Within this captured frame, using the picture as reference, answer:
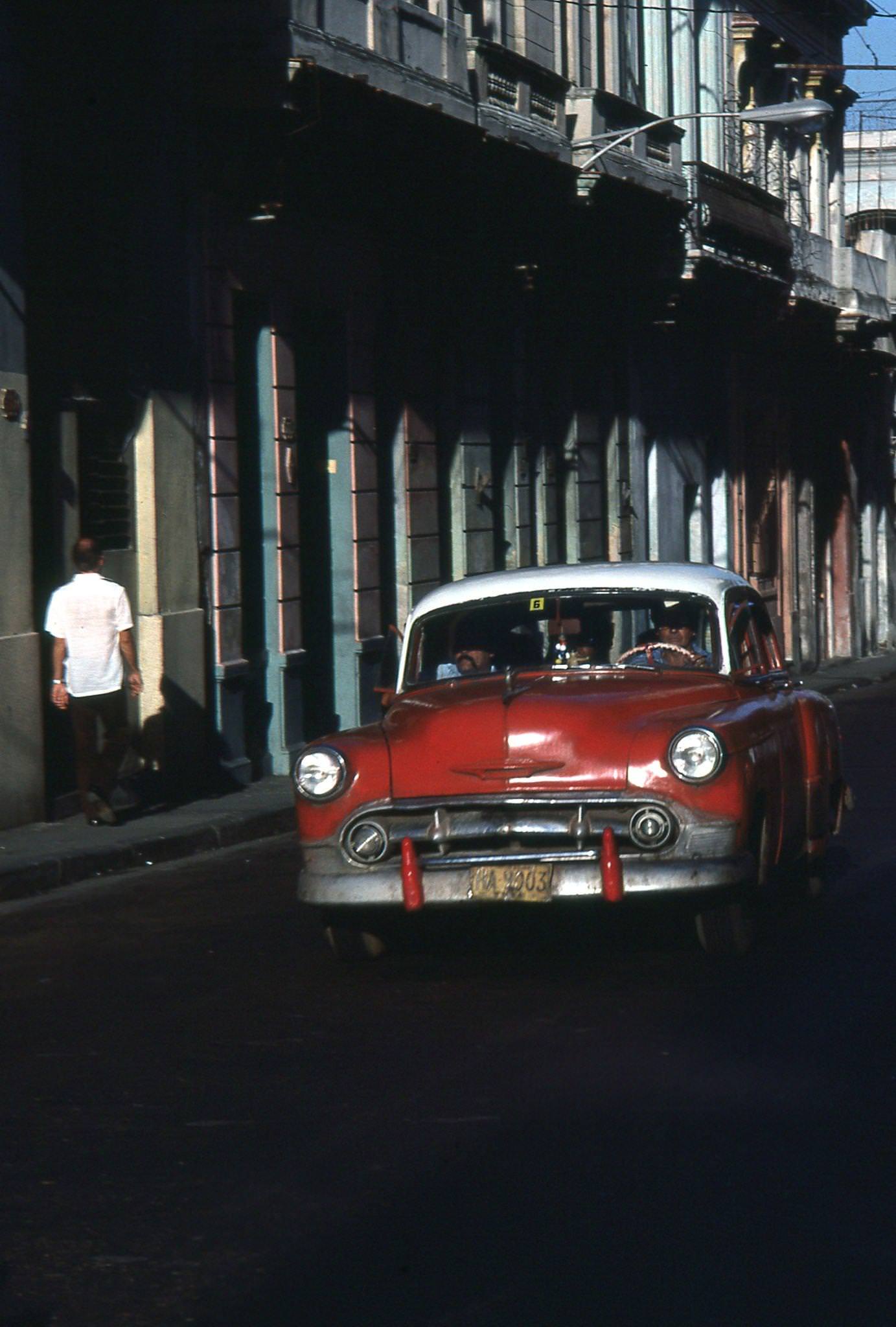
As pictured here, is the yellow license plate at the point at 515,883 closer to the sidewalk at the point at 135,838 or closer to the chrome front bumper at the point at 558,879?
the chrome front bumper at the point at 558,879

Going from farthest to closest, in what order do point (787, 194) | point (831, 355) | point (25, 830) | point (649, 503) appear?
1. point (831, 355)
2. point (787, 194)
3. point (649, 503)
4. point (25, 830)

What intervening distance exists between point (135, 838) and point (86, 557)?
6.03ft

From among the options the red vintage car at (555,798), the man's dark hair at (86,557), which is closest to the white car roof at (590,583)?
the red vintage car at (555,798)

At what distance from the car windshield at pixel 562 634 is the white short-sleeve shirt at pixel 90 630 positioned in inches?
179

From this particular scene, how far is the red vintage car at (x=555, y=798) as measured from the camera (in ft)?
27.8

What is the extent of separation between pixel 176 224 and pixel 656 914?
8.27 metres

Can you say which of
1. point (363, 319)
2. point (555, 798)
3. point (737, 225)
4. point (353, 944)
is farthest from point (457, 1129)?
point (737, 225)

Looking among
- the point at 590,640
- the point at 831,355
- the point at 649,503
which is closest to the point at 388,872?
the point at 590,640

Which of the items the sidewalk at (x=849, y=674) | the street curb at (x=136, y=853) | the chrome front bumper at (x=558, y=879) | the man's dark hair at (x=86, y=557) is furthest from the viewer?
the sidewalk at (x=849, y=674)

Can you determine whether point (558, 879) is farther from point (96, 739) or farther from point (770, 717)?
point (96, 739)

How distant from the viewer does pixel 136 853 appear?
13.3 meters

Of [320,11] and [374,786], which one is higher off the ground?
[320,11]

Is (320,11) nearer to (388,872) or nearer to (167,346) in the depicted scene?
(167,346)

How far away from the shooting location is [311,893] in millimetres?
8805
